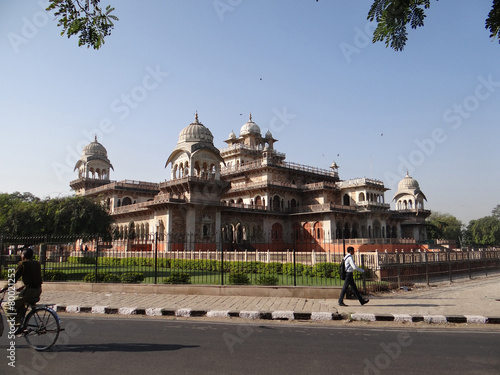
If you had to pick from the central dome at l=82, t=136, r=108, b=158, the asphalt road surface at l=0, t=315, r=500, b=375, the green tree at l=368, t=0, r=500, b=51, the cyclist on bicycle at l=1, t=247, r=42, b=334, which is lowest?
the asphalt road surface at l=0, t=315, r=500, b=375

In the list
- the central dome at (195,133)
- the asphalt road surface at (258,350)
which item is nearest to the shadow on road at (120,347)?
the asphalt road surface at (258,350)

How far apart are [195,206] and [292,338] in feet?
81.3

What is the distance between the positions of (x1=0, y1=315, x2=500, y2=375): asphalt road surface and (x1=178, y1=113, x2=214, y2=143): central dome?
25.3 meters

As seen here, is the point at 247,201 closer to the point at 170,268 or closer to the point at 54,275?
the point at 170,268

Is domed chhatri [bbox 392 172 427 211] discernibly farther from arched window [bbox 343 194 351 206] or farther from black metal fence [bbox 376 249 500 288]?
black metal fence [bbox 376 249 500 288]

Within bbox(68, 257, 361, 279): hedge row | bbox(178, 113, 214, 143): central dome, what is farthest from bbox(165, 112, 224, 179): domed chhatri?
bbox(68, 257, 361, 279): hedge row

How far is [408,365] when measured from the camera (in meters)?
5.10

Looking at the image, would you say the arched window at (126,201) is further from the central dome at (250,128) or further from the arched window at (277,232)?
the central dome at (250,128)

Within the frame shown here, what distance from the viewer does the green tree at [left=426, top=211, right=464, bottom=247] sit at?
6306 centimetres

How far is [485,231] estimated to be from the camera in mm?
62125

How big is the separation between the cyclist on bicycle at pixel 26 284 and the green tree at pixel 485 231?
6519 centimetres

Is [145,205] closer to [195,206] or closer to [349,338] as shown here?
[195,206]

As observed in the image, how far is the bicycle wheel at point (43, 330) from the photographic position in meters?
5.80

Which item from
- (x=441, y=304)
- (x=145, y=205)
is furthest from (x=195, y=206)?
(x=441, y=304)
